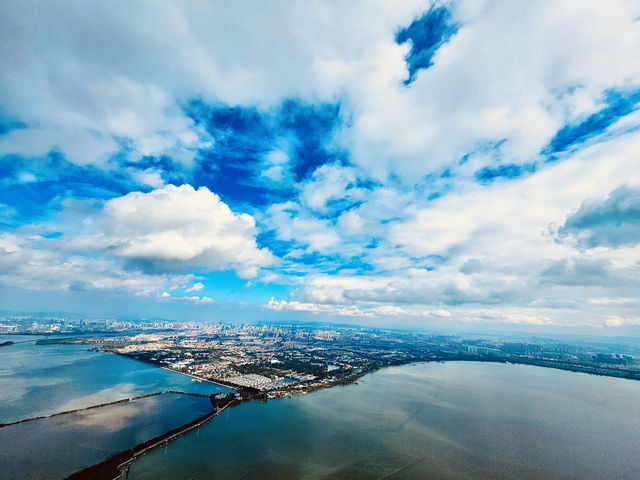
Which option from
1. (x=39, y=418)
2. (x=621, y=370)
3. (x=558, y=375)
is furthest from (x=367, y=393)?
(x=621, y=370)

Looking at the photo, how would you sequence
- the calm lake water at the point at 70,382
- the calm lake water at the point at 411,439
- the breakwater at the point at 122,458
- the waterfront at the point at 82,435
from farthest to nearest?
the calm lake water at the point at 70,382 → the calm lake water at the point at 411,439 → the waterfront at the point at 82,435 → the breakwater at the point at 122,458

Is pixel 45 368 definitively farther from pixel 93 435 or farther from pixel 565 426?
pixel 565 426

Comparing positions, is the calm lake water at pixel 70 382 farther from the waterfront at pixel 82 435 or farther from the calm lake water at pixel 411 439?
the calm lake water at pixel 411 439

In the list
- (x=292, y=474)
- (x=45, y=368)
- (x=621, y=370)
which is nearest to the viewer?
(x=292, y=474)

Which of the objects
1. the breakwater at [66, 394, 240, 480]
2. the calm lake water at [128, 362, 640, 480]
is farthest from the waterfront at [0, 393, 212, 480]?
the calm lake water at [128, 362, 640, 480]

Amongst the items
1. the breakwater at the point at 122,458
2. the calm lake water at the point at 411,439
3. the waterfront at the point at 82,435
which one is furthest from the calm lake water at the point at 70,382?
the calm lake water at the point at 411,439

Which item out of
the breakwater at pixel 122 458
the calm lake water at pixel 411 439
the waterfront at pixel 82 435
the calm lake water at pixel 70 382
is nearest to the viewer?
the breakwater at pixel 122 458
